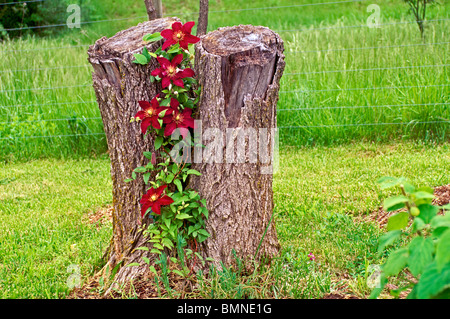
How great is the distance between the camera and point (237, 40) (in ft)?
8.10

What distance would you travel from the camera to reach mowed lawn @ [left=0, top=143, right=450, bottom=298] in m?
2.66

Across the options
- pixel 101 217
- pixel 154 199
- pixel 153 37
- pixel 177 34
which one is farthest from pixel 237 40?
pixel 101 217

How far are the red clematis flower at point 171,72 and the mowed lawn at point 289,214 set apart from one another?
119cm

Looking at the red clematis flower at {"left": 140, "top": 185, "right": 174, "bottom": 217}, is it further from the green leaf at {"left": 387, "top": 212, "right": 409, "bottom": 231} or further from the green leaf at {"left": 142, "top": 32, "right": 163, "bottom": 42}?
the green leaf at {"left": 387, "top": 212, "right": 409, "bottom": 231}

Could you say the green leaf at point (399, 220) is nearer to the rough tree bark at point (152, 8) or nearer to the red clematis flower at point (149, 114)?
the red clematis flower at point (149, 114)

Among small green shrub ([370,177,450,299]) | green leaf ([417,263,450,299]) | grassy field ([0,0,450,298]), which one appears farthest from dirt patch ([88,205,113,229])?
green leaf ([417,263,450,299])

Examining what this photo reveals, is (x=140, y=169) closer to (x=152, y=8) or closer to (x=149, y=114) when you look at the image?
(x=149, y=114)

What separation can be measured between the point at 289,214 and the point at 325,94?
2.49m

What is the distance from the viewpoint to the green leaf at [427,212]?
1.62m

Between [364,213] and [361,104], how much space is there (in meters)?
2.24

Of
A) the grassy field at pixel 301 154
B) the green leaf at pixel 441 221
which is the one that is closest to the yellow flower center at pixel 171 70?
the grassy field at pixel 301 154

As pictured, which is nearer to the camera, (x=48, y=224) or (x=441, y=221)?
(x=441, y=221)

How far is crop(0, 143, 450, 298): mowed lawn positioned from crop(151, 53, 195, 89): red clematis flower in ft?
3.90
